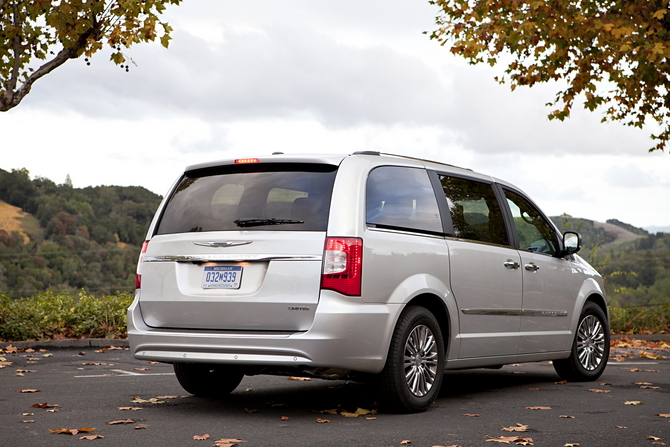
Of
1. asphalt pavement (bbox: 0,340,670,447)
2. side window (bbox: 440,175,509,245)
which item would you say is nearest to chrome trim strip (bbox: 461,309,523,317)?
side window (bbox: 440,175,509,245)

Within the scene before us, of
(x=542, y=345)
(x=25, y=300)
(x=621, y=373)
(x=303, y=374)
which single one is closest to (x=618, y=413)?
(x=542, y=345)

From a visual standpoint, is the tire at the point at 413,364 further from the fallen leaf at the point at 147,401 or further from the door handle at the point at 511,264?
the fallen leaf at the point at 147,401

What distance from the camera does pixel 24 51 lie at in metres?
13.9

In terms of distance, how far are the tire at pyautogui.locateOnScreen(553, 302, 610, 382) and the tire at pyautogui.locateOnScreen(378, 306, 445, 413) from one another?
2.72m

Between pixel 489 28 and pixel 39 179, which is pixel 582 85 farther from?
pixel 39 179

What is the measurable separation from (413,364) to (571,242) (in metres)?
3.05

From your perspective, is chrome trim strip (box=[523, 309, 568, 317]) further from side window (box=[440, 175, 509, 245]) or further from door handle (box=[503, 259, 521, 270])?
side window (box=[440, 175, 509, 245])

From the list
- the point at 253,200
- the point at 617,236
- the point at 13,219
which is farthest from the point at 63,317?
the point at 13,219

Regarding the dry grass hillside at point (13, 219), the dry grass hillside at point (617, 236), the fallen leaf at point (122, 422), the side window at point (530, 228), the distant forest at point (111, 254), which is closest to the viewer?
the fallen leaf at point (122, 422)

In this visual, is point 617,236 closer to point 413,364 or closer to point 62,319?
point 62,319

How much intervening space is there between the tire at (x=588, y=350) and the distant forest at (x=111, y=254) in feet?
11.3

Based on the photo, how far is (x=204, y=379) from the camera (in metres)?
7.47

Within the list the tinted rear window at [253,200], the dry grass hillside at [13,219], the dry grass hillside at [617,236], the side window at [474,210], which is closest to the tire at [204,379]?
the tinted rear window at [253,200]

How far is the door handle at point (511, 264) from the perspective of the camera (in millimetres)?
7769
